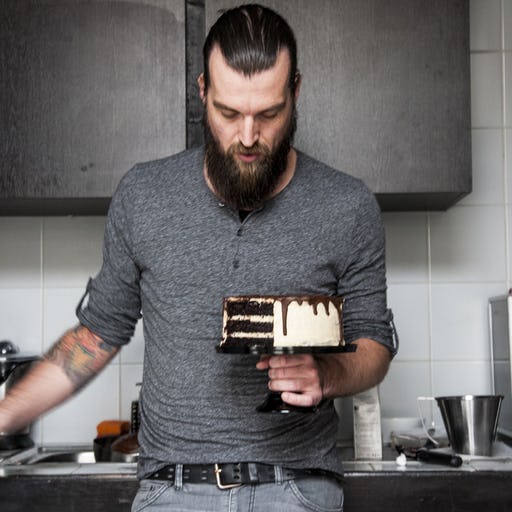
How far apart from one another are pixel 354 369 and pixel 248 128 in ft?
1.28

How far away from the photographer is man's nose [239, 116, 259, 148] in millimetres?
1204

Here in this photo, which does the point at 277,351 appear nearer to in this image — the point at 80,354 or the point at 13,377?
the point at 80,354

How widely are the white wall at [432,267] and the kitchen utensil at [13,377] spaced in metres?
0.14

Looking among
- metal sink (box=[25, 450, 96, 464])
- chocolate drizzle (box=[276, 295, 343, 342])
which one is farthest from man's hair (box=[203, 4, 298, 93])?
metal sink (box=[25, 450, 96, 464])

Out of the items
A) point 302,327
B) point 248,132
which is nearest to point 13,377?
point 248,132

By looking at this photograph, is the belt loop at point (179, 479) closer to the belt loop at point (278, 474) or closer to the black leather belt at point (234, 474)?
the black leather belt at point (234, 474)

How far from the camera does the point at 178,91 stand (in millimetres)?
1775

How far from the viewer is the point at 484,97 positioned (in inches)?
84.6

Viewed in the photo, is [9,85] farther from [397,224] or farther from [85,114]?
[397,224]

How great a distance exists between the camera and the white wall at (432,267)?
2135 millimetres

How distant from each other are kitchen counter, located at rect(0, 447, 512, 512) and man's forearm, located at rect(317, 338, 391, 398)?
0.47 metres

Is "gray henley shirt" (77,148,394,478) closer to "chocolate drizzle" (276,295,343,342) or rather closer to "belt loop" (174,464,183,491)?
"belt loop" (174,464,183,491)

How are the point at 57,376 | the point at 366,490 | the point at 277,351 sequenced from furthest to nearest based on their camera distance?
the point at 366,490 → the point at 57,376 → the point at 277,351

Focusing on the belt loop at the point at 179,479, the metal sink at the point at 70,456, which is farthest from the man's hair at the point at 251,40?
the metal sink at the point at 70,456
